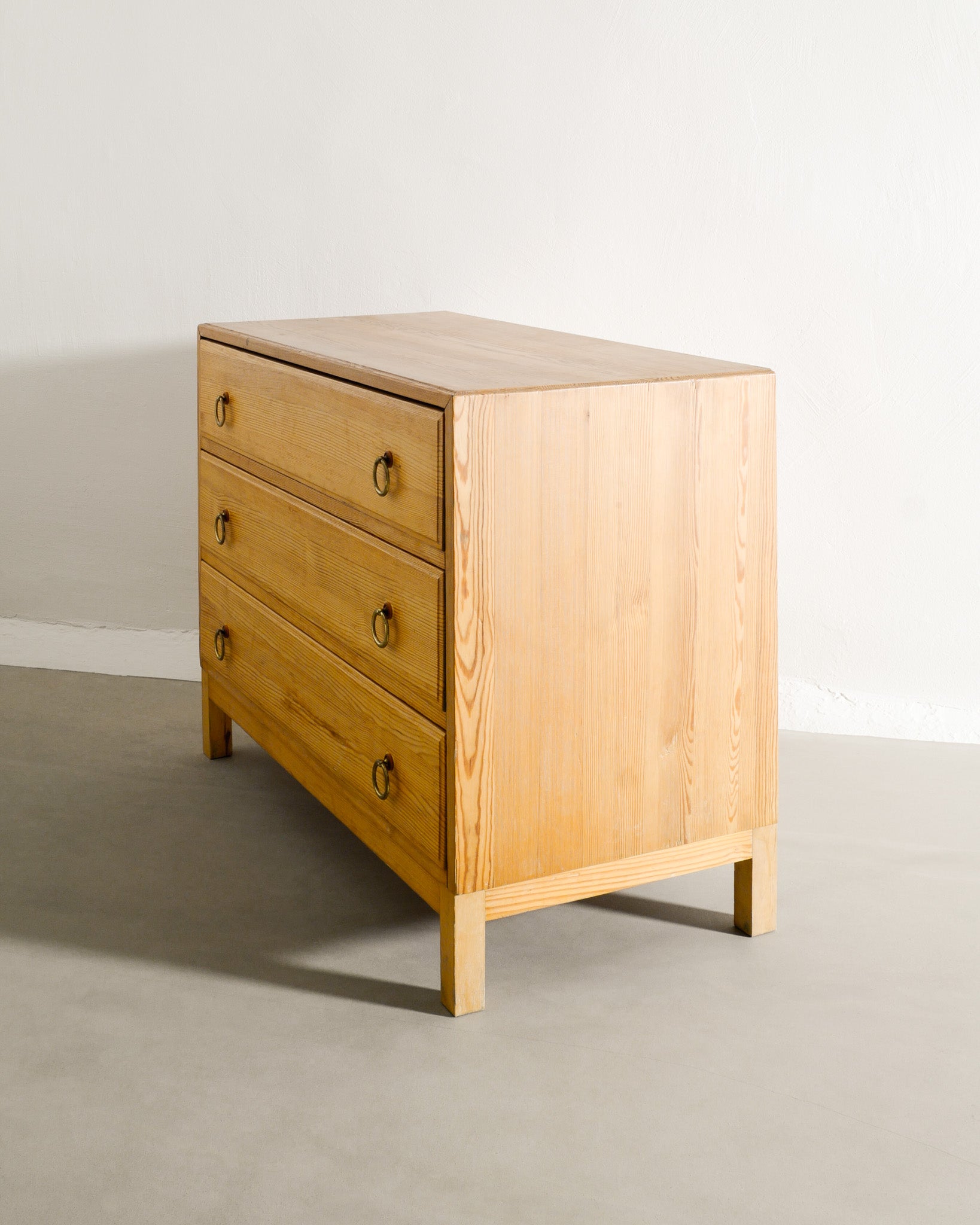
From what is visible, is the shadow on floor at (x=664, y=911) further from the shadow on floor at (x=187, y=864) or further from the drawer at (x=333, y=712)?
the drawer at (x=333, y=712)

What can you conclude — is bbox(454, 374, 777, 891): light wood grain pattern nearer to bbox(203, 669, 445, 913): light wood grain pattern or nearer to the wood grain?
the wood grain

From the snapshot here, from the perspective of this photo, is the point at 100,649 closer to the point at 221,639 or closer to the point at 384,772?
the point at 221,639

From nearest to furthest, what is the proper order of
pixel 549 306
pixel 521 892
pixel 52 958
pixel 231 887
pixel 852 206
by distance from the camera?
1. pixel 521 892
2. pixel 52 958
3. pixel 231 887
4. pixel 852 206
5. pixel 549 306

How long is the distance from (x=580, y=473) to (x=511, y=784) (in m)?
0.41

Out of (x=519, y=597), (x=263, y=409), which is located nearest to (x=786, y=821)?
(x=519, y=597)

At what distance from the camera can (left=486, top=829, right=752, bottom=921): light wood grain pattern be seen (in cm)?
172

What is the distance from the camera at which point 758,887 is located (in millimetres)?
1910

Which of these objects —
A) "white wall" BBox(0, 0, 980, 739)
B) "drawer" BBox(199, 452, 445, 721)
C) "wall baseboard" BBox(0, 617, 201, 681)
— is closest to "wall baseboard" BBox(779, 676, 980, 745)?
"white wall" BBox(0, 0, 980, 739)

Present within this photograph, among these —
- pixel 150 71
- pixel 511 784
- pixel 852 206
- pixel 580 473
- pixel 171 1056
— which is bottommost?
pixel 171 1056

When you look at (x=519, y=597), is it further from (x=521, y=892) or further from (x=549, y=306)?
(x=549, y=306)

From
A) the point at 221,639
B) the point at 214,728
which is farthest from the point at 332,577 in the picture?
the point at 214,728

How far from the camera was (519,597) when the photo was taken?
64.5 inches

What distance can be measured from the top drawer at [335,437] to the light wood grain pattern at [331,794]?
44cm

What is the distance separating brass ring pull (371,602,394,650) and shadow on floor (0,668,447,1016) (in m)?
0.48
